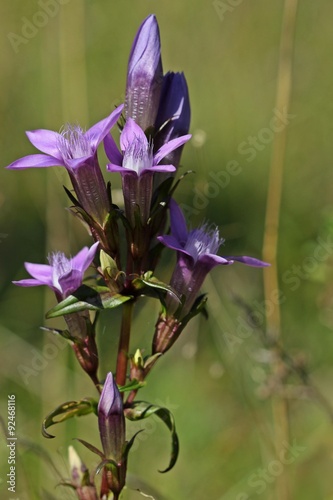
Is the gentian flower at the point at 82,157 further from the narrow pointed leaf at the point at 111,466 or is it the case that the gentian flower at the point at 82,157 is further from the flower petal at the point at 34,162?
the narrow pointed leaf at the point at 111,466

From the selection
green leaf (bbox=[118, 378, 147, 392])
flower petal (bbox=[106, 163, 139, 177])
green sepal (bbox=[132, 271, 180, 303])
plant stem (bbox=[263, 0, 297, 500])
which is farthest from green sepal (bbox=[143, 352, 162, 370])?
plant stem (bbox=[263, 0, 297, 500])

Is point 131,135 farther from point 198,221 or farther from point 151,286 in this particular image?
point 198,221

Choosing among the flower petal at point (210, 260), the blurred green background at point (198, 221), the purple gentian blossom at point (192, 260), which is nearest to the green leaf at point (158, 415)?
the purple gentian blossom at point (192, 260)

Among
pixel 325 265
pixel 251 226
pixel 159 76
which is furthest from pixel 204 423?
pixel 159 76

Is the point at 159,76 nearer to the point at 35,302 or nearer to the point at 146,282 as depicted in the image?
the point at 146,282

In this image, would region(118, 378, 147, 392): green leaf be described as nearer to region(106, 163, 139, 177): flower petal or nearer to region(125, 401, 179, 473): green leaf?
region(125, 401, 179, 473): green leaf

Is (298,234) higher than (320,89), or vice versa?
(320,89)

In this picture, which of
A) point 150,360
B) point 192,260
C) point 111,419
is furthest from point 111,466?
point 192,260
